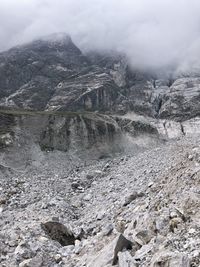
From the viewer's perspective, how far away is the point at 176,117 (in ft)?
604

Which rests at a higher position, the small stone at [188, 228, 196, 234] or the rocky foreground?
the small stone at [188, 228, 196, 234]

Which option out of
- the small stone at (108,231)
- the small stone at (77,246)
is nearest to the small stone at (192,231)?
the small stone at (77,246)

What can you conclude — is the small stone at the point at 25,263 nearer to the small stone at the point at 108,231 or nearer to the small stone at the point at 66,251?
the small stone at the point at 66,251

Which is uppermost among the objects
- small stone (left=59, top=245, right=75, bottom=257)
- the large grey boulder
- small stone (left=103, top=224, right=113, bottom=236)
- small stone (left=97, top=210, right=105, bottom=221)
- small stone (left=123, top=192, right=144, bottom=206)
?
the large grey boulder

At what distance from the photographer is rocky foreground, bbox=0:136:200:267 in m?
15.7

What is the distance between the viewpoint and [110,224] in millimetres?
23141

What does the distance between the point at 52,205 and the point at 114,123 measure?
5439cm

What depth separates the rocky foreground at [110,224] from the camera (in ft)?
51.6

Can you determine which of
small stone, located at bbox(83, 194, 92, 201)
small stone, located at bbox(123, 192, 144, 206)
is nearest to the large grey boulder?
small stone, located at bbox(123, 192, 144, 206)

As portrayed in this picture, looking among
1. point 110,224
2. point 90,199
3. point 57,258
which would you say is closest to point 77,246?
point 57,258

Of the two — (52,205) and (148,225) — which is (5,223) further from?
(148,225)

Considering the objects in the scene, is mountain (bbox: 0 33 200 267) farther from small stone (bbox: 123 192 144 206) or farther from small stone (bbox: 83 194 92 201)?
small stone (bbox: 83 194 92 201)

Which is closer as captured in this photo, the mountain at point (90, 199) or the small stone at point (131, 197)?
the mountain at point (90, 199)

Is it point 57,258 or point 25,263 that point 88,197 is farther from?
point 25,263
